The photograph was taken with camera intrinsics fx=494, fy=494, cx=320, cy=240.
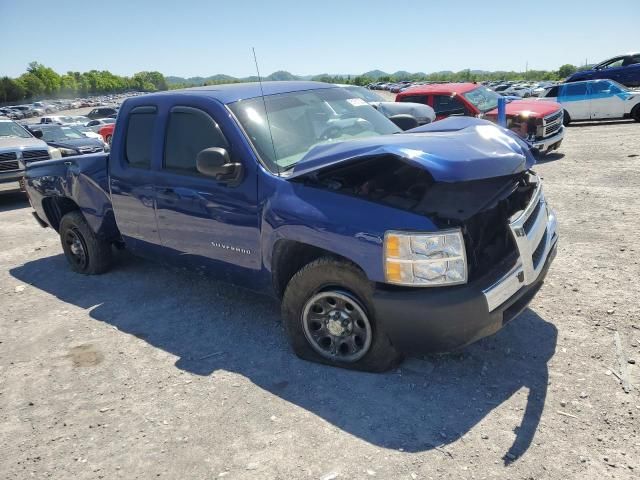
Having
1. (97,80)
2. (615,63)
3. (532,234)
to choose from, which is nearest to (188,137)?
(532,234)

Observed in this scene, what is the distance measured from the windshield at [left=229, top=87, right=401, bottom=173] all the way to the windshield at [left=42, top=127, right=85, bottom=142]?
46.5 ft

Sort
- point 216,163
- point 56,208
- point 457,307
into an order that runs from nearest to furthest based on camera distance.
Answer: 1. point 457,307
2. point 216,163
3. point 56,208

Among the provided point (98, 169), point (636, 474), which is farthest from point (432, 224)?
point (98, 169)

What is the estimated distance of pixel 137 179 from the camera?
173 inches

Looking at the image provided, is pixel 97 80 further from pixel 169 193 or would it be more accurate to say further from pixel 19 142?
pixel 169 193

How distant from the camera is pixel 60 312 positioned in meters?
4.73

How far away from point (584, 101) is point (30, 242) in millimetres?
16163

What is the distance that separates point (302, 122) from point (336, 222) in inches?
49.8

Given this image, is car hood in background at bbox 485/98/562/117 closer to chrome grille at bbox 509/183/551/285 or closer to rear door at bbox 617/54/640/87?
chrome grille at bbox 509/183/551/285

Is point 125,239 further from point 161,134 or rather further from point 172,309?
point 161,134

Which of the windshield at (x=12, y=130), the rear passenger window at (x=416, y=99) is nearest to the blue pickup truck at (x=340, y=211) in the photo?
the rear passenger window at (x=416, y=99)

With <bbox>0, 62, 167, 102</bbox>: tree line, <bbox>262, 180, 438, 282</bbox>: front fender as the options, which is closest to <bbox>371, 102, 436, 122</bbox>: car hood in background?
<bbox>262, 180, 438, 282</bbox>: front fender

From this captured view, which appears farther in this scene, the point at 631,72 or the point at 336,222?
the point at 631,72

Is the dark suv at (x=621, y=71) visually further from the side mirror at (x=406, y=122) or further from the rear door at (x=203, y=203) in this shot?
the rear door at (x=203, y=203)
